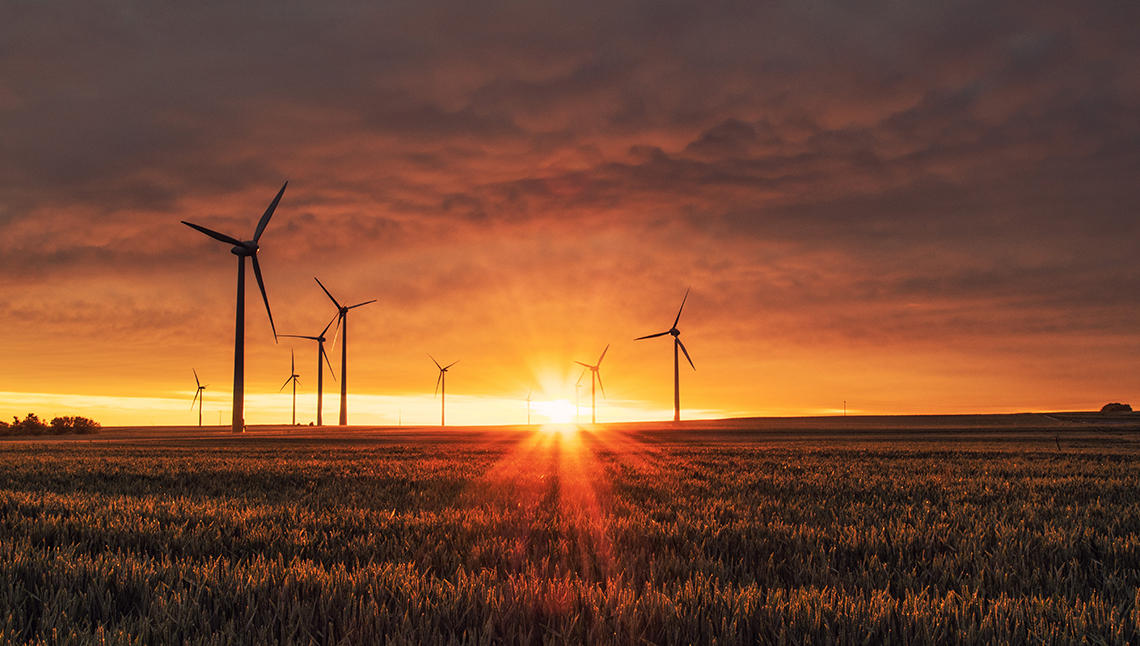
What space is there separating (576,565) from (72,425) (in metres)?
158

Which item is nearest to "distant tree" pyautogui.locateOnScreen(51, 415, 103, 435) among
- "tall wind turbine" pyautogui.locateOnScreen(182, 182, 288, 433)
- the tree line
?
the tree line

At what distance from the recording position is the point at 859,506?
439 inches

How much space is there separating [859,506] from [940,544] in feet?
11.1

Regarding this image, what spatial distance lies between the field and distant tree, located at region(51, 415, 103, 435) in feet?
461

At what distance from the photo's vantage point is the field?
4332 mm

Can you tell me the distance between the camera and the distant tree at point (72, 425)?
12431cm

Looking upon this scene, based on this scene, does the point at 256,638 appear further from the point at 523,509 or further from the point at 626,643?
the point at 523,509

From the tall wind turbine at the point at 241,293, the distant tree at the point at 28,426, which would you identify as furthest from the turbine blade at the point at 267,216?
the distant tree at the point at 28,426

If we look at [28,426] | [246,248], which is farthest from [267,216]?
[28,426]

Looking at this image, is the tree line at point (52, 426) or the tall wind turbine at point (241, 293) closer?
the tall wind turbine at point (241, 293)

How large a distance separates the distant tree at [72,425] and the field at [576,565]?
140411 millimetres

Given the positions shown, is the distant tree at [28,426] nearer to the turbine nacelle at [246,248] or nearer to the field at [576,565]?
the turbine nacelle at [246,248]

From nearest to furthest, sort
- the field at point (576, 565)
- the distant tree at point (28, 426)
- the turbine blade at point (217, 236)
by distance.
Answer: the field at point (576, 565) < the turbine blade at point (217, 236) < the distant tree at point (28, 426)

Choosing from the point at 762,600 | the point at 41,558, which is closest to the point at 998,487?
the point at 762,600
